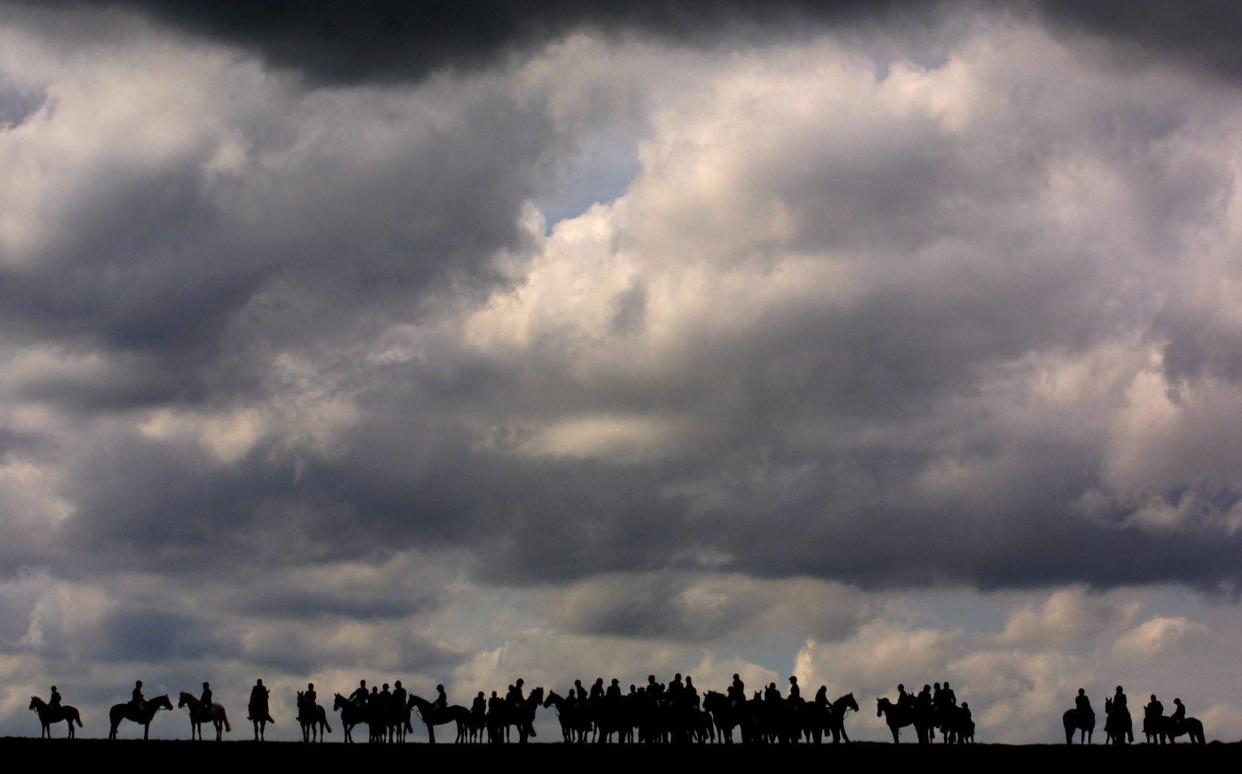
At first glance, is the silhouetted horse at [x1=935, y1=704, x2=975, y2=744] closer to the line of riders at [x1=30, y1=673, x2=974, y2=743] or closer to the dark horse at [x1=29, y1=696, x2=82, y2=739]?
the line of riders at [x1=30, y1=673, x2=974, y2=743]

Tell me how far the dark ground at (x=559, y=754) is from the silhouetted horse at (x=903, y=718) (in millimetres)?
3359

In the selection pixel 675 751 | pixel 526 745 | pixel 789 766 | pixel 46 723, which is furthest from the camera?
pixel 46 723

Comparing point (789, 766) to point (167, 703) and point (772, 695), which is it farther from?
point (167, 703)

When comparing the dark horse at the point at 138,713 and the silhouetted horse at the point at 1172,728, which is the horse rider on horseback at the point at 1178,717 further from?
the dark horse at the point at 138,713

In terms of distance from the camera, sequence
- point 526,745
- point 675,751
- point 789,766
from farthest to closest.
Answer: point 526,745
point 675,751
point 789,766

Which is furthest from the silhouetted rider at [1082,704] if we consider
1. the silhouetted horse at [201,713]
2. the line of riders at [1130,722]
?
the silhouetted horse at [201,713]

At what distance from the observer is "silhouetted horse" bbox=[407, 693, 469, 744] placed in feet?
225

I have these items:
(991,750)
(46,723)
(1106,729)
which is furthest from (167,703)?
(1106,729)

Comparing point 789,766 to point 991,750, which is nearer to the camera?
point 789,766

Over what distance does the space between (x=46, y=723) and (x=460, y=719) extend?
48.4 feet

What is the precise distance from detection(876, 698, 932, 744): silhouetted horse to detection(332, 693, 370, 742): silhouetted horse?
61.6 feet

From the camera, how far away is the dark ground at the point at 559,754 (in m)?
54.2

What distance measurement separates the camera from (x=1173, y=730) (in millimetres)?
64562

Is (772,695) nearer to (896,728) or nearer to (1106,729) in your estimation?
(896,728)
